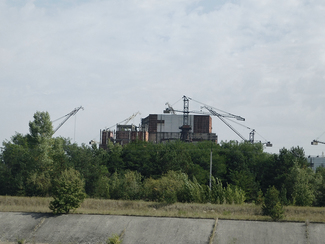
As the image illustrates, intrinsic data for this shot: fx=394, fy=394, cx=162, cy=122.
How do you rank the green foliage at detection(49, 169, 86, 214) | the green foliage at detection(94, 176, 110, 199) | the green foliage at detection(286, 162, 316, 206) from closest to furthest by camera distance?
the green foliage at detection(49, 169, 86, 214), the green foliage at detection(286, 162, 316, 206), the green foliage at detection(94, 176, 110, 199)

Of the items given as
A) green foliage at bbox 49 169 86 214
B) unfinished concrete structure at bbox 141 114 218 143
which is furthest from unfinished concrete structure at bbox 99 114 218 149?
green foliage at bbox 49 169 86 214

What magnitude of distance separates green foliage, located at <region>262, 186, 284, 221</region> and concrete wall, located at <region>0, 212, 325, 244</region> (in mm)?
1174

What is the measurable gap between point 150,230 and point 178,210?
11122 mm

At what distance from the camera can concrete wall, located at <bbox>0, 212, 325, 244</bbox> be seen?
2938cm

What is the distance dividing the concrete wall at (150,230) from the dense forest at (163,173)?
1103 cm

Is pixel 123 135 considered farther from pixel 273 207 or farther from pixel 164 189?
pixel 273 207

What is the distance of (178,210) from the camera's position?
42.2 m

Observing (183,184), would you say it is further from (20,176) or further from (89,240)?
(20,176)

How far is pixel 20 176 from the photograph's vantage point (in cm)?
5647

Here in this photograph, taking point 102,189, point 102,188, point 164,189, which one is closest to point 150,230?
point 164,189

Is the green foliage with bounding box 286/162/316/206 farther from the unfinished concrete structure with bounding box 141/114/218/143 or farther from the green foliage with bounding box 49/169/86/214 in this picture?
the unfinished concrete structure with bounding box 141/114/218/143

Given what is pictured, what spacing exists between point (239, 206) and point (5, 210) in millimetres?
23268

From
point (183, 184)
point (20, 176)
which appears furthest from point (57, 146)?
point (183, 184)

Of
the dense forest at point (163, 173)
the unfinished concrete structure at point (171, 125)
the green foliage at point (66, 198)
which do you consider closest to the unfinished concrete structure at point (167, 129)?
the unfinished concrete structure at point (171, 125)
